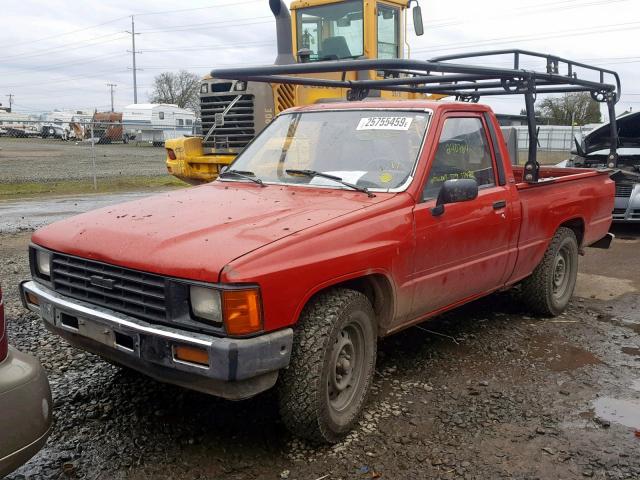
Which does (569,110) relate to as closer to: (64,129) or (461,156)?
(64,129)

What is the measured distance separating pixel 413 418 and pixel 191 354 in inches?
57.9

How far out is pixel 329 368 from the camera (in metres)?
3.23

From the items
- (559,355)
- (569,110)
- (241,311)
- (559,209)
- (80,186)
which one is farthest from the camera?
(569,110)

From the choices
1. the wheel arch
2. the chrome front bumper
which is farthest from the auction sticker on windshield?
the chrome front bumper

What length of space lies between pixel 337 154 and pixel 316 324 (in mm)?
1509

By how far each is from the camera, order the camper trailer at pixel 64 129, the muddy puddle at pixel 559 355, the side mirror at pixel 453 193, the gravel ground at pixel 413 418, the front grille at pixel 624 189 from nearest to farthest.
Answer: the gravel ground at pixel 413 418 < the side mirror at pixel 453 193 < the muddy puddle at pixel 559 355 < the front grille at pixel 624 189 < the camper trailer at pixel 64 129

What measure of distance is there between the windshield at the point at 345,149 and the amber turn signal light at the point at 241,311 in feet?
4.64

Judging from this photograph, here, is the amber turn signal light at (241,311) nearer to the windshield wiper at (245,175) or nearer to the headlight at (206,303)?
the headlight at (206,303)

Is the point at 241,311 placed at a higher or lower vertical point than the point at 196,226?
lower

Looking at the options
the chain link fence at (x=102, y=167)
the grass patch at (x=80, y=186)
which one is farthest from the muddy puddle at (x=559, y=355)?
the grass patch at (x=80, y=186)

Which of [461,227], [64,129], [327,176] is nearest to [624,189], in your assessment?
[461,227]

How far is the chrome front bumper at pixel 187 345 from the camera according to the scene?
279 centimetres

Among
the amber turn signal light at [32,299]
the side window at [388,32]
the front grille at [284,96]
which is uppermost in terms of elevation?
the side window at [388,32]

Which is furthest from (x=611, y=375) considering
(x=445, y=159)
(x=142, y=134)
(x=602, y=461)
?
(x=142, y=134)
